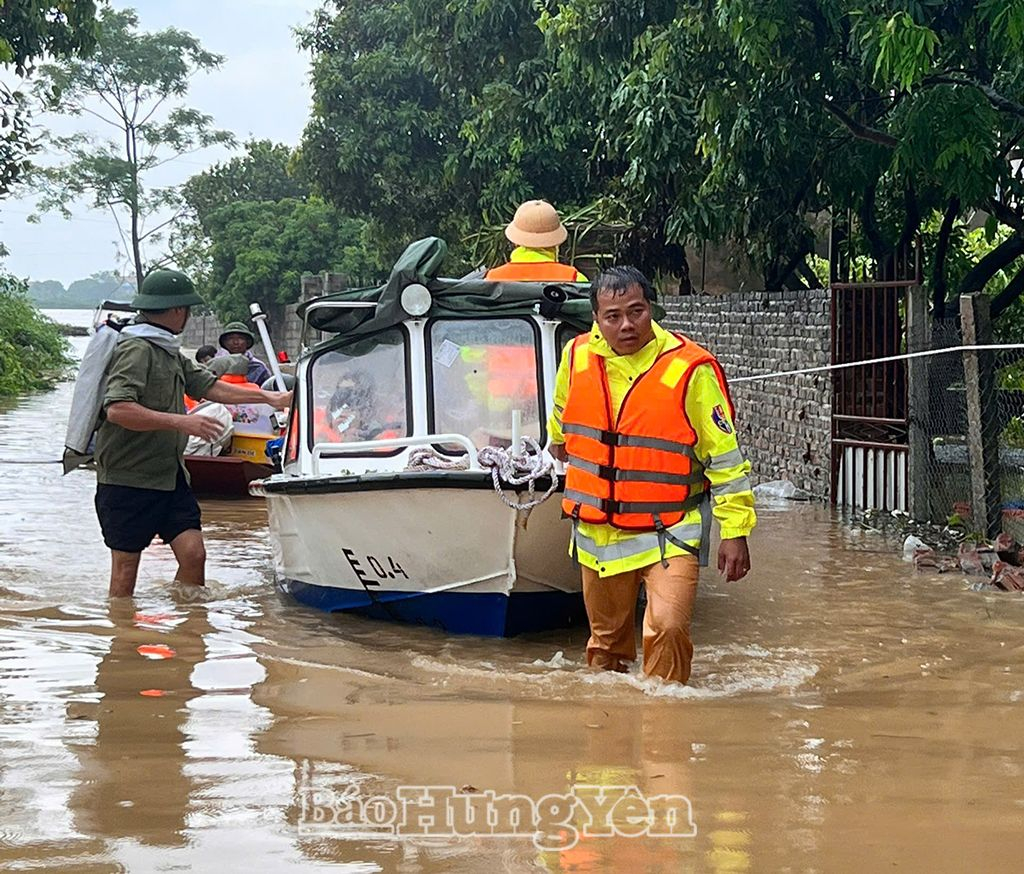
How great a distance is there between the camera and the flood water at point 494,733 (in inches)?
150

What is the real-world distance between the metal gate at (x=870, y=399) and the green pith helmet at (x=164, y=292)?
6217mm

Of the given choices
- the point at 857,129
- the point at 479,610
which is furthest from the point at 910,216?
the point at 479,610

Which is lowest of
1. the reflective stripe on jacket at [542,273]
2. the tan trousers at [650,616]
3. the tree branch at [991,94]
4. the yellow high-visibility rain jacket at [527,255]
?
the tan trousers at [650,616]

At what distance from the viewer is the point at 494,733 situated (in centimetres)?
501

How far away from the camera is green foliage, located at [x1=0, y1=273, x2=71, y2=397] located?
102 ft

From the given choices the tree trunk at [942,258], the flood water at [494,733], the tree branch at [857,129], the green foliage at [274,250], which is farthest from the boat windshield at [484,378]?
the green foliage at [274,250]

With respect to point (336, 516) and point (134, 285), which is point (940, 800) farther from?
point (134, 285)

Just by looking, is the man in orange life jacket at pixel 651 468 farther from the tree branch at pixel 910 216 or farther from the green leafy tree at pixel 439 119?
the green leafy tree at pixel 439 119

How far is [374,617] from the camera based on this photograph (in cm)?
763

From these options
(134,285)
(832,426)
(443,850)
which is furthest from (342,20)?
(134,285)

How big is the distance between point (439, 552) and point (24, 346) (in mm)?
32535

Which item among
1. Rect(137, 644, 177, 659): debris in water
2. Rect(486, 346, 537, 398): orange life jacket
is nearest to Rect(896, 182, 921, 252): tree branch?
Rect(486, 346, 537, 398): orange life jacket

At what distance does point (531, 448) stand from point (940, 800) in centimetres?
322

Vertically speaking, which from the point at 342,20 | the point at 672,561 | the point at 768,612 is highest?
the point at 342,20
